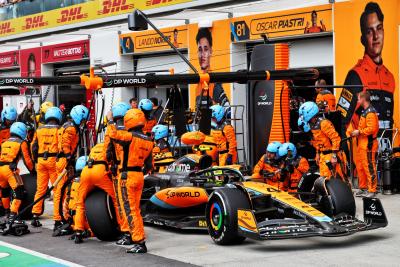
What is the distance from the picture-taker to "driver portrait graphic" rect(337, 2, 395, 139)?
15.7m

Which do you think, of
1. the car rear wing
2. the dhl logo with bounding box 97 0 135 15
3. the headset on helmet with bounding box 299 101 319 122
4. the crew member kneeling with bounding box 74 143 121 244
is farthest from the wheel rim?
the dhl logo with bounding box 97 0 135 15

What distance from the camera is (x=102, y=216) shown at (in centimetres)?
1017

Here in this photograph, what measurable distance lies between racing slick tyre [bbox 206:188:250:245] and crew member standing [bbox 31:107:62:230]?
326cm

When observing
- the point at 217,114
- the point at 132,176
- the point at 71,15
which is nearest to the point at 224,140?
the point at 217,114

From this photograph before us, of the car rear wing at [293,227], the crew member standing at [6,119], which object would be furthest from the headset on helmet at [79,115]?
the car rear wing at [293,227]

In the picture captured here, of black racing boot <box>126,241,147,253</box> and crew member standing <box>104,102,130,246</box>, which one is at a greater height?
crew member standing <box>104,102,130,246</box>

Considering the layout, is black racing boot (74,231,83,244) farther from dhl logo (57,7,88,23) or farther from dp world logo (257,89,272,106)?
dhl logo (57,7,88,23)

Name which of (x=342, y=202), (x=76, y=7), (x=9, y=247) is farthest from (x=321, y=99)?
(x=76, y=7)

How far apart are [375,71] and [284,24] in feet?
10.2

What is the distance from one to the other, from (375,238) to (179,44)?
509 inches

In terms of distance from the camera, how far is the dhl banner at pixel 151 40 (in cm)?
2175

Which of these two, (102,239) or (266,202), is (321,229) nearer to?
(266,202)

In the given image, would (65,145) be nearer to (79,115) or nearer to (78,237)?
(79,115)

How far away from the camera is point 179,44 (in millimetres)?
21828
